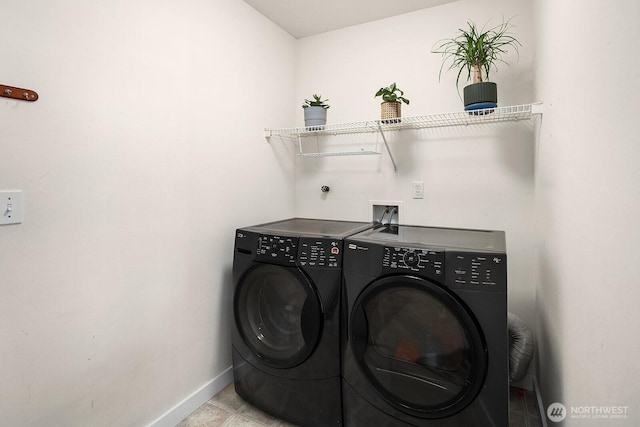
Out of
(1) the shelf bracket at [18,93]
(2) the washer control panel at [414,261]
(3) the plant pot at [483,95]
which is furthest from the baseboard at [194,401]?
(3) the plant pot at [483,95]

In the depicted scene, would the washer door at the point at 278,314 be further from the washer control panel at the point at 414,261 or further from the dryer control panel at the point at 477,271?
the dryer control panel at the point at 477,271

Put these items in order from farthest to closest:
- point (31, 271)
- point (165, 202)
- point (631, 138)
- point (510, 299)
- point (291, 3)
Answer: point (291, 3)
point (510, 299)
point (165, 202)
point (31, 271)
point (631, 138)

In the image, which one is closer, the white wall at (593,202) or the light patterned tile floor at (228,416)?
the white wall at (593,202)

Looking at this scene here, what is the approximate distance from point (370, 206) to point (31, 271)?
1844 mm

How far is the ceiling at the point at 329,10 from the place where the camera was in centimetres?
204

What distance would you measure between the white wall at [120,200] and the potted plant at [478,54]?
131cm

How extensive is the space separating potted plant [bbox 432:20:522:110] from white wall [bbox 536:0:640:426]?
312 mm

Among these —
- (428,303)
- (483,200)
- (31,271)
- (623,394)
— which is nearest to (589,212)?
(623,394)

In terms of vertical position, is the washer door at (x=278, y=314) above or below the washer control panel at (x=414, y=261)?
below

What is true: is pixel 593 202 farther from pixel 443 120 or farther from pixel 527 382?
pixel 527 382

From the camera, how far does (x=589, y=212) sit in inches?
33.7

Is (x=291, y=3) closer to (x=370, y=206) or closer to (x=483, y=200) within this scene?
(x=370, y=206)

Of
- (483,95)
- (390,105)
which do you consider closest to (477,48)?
(483,95)

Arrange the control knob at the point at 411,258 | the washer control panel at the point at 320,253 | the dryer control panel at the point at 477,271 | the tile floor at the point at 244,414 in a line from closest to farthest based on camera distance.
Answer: the dryer control panel at the point at 477,271 → the control knob at the point at 411,258 → the washer control panel at the point at 320,253 → the tile floor at the point at 244,414
